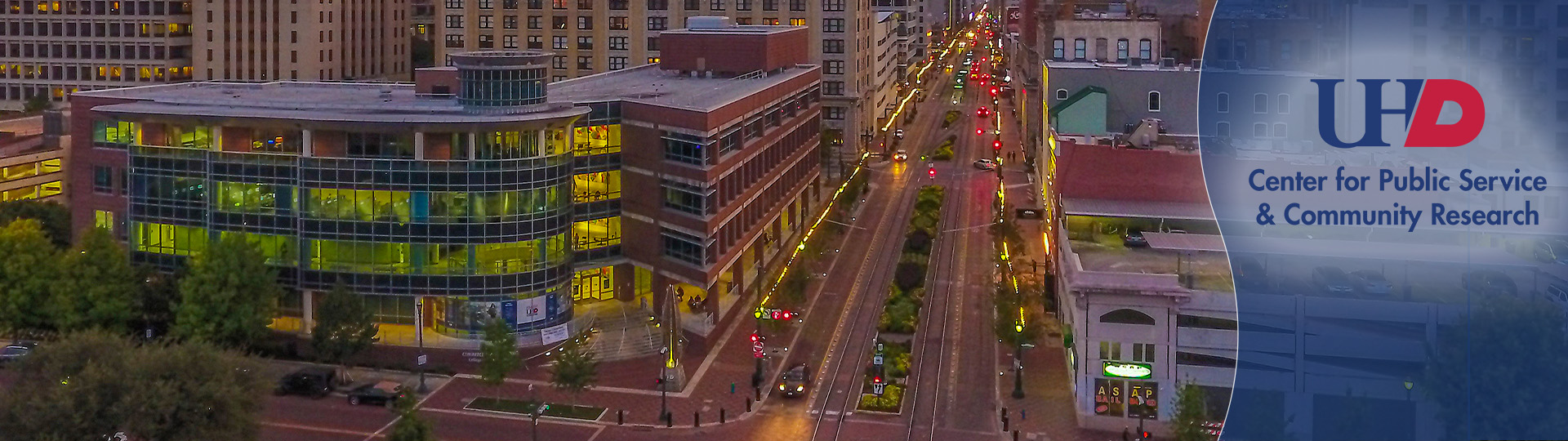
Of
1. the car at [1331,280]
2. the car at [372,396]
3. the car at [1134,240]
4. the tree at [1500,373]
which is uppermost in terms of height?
the car at [1331,280]

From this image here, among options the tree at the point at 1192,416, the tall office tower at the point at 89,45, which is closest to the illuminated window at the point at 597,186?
the tree at the point at 1192,416

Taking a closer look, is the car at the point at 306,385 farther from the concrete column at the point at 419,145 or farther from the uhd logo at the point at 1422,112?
the uhd logo at the point at 1422,112

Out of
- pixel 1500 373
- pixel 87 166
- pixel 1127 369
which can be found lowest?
pixel 1127 369

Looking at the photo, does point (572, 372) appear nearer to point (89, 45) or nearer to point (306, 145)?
point (306, 145)

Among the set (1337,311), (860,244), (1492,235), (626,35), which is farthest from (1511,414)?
(626,35)

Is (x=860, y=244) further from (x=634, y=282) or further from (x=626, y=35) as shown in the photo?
(x=626, y=35)

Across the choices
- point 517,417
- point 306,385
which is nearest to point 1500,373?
point 517,417
